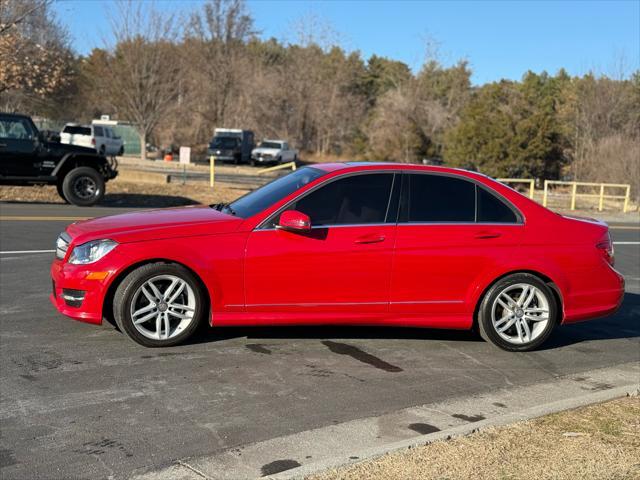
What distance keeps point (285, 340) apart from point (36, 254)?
5638 millimetres

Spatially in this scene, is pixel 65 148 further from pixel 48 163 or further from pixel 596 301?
pixel 596 301

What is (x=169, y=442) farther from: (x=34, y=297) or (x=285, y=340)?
(x=34, y=297)

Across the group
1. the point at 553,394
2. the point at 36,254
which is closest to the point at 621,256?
the point at 553,394

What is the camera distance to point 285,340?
6379 mm

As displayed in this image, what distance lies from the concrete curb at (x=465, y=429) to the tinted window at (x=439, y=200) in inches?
77.2

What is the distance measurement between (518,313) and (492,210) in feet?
3.11

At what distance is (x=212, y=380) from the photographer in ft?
17.2

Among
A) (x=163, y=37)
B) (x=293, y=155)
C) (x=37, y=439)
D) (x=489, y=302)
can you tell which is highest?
(x=163, y=37)

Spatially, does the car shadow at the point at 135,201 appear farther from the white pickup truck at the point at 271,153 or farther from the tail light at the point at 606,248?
the white pickup truck at the point at 271,153

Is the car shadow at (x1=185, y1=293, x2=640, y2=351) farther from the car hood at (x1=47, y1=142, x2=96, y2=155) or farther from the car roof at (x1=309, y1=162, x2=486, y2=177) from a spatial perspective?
the car hood at (x1=47, y1=142, x2=96, y2=155)

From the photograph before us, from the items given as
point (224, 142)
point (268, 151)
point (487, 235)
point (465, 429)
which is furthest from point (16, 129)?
point (268, 151)

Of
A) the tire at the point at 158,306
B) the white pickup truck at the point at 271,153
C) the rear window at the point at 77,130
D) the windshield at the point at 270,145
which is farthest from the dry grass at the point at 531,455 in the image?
the windshield at the point at 270,145

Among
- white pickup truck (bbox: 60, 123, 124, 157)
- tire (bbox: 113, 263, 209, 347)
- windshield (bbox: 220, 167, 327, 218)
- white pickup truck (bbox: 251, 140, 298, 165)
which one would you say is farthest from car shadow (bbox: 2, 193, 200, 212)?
white pickup truck (bbox: 251, 140, 298, 165)

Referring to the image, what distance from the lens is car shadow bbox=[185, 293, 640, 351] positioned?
21.3ft
